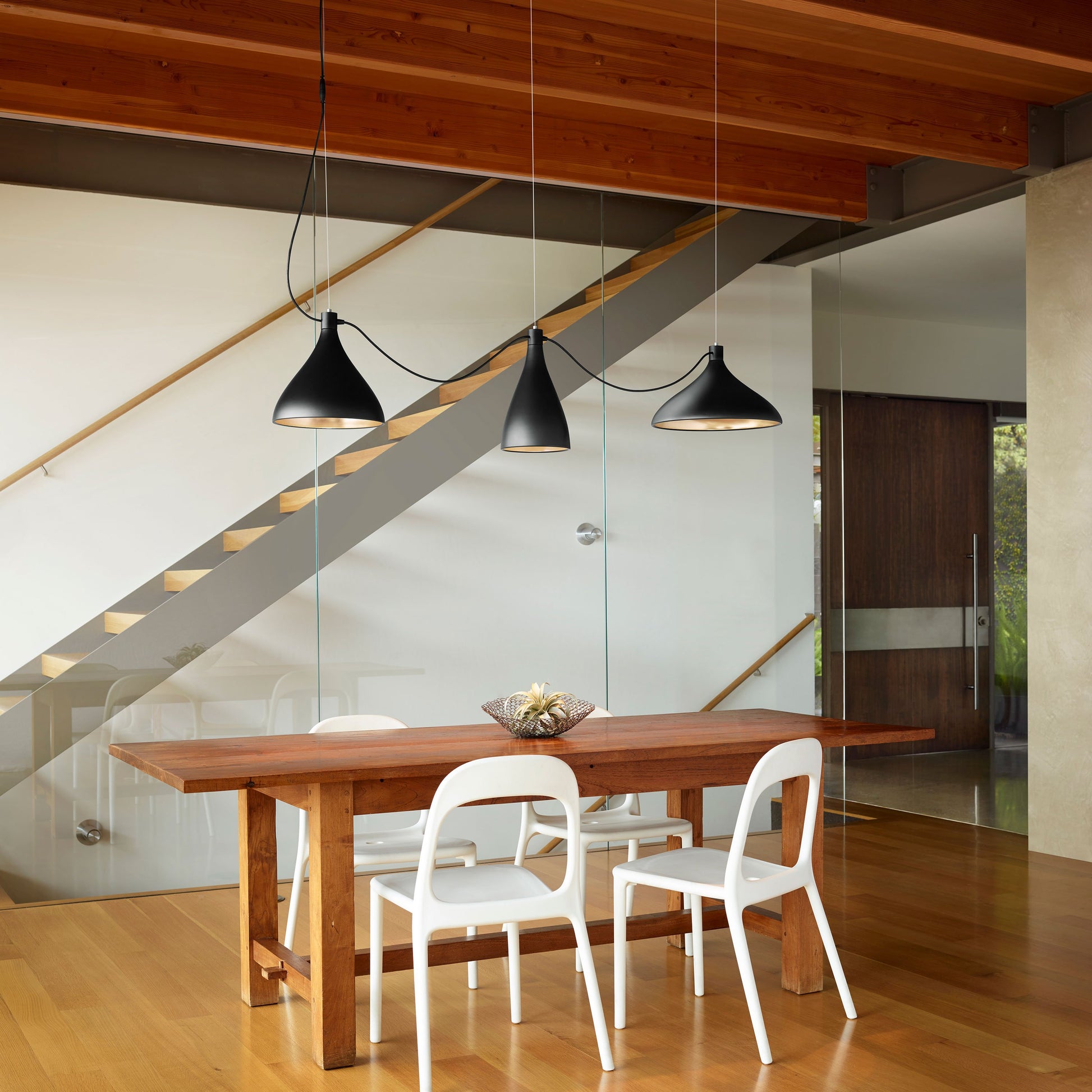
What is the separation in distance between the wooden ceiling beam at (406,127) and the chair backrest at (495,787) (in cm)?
322

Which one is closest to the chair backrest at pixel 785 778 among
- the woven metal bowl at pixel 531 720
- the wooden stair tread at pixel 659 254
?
the woven metal bowl at pixel 531 720

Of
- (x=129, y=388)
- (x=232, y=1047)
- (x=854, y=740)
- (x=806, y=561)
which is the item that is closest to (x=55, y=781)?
(x=129, y=388)

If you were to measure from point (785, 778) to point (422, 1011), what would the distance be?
1157 mm

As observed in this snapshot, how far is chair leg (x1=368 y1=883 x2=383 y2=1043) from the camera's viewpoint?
325 cm

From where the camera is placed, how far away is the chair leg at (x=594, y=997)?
311 cm

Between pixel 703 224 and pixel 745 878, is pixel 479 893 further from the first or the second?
pixel 703 224

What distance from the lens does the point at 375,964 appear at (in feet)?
10.6

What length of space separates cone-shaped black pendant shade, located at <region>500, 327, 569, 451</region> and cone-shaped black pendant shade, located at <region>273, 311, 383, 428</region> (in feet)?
1.52

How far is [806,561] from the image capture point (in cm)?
641

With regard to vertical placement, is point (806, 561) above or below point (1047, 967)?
above

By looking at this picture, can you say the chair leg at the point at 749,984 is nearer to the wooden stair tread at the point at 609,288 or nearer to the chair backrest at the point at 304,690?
the chair backrest at the point at 304,690

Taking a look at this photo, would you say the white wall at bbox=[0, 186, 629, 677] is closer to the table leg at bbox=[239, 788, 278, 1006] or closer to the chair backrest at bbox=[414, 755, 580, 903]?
the table leg at bbox=[239, 788, 278, 1006]

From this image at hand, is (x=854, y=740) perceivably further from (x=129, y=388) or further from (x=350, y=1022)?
(x=129, y=388)

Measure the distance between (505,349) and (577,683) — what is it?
1633 mm
